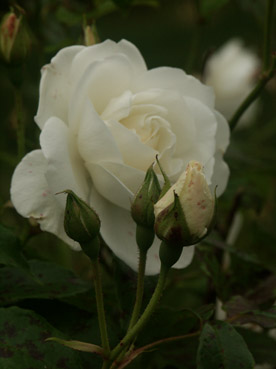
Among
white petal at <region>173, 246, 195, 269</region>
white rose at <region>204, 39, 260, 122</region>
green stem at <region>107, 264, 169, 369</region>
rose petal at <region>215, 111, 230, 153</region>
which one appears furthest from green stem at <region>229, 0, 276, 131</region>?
white rose at <region>204, 39, 260, 122</region>

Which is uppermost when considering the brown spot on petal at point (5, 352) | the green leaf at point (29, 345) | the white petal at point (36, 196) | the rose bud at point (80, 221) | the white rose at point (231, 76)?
the rose bud at point (80, 221)

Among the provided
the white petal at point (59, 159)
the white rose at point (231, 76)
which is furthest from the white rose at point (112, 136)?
the white rose at point (231, 76)

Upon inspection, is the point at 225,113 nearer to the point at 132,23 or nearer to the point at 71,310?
the point at 71,310

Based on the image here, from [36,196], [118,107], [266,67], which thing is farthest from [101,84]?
[266,67]

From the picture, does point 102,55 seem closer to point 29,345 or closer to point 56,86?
point 56,86

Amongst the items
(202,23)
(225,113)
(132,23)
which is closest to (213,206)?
(202,23)

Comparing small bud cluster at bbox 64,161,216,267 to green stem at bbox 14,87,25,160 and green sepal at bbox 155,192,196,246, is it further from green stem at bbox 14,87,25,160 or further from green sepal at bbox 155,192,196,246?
green stem at bbox 14,87,25,160

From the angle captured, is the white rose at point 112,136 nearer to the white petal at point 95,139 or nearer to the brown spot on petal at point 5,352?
the white petal at point 95,139
